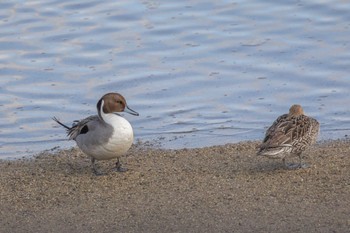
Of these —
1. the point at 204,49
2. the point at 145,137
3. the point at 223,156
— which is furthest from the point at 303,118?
the point at 204,49

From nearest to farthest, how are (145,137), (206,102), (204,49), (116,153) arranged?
(116,153) → (145,137) → (206,102) → (204,49)

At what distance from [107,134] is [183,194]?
49.1 inches

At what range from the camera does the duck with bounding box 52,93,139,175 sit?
30.8 ft

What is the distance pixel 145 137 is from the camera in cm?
1143

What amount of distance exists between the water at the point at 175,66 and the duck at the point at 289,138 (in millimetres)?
1804

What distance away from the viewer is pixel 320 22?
1499cm

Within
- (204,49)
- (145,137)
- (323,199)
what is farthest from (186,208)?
(204,49)

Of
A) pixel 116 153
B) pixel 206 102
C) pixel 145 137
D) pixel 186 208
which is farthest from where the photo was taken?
pixel 206 102

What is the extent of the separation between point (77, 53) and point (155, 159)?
14.9 feet

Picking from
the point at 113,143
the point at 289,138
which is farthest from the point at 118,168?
the point at 289,138

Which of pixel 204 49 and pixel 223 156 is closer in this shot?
pixel 223 156

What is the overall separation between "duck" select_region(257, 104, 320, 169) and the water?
1804 millimetres

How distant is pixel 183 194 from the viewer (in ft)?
27.8

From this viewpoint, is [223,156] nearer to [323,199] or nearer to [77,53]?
[323,199]
